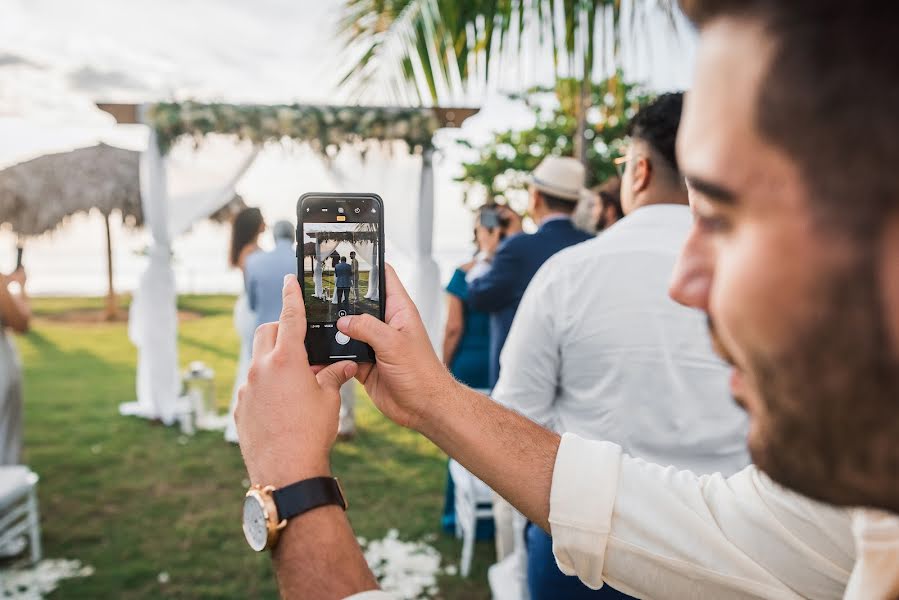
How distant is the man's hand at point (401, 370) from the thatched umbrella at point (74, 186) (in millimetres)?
12869

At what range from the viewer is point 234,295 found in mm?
23672

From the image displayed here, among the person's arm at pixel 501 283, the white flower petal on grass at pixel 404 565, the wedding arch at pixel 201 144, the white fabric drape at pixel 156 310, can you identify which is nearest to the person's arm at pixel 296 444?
the person's arm at pixel 501 283

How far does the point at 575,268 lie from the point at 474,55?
2821 mm

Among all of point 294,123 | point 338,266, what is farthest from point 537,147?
point 338,266

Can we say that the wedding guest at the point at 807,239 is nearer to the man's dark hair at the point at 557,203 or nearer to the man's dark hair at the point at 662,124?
the man's dark hair at the point at 662,124

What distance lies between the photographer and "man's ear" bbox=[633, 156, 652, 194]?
206cm

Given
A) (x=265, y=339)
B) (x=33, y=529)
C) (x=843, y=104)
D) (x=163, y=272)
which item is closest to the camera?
(x=843, y=104)

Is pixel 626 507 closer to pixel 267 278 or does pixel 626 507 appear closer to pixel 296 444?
pixel 296 444

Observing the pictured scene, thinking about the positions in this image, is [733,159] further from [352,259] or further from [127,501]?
[127,501]

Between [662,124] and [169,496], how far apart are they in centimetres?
476

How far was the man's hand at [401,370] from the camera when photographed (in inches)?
46.3

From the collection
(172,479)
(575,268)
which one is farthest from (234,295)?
(575,268)

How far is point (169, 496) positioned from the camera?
16.6ft

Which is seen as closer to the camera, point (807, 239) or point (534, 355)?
point (807, 239)
